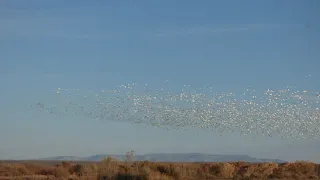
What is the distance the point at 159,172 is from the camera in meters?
65.1

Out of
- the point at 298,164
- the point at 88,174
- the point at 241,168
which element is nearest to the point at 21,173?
the point at 88,174

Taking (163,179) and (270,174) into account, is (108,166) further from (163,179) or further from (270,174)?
(270,174)

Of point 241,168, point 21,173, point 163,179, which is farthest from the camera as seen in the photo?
point 241,168

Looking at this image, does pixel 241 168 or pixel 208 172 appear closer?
pixel 208 172

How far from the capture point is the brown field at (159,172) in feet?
205

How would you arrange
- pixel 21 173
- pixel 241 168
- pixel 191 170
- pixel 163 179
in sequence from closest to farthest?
pixel 163 179, pixel 191 170, pixel 21 173, pixel 241 168

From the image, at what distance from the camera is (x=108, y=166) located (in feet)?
218

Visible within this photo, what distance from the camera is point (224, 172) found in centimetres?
7088

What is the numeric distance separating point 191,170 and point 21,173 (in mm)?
18556

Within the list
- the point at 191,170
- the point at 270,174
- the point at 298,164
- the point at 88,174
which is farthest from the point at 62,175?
the point at 298,164

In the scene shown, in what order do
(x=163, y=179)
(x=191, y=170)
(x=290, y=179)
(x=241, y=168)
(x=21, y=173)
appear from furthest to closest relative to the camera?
(x=241, y=168), (x=21, y=173), (x=191, y=170), (x=290, y=179), (x=163, y=179)

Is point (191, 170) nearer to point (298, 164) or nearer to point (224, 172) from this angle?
point (224, 172)

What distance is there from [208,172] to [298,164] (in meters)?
13.0

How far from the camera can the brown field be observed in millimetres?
62406
